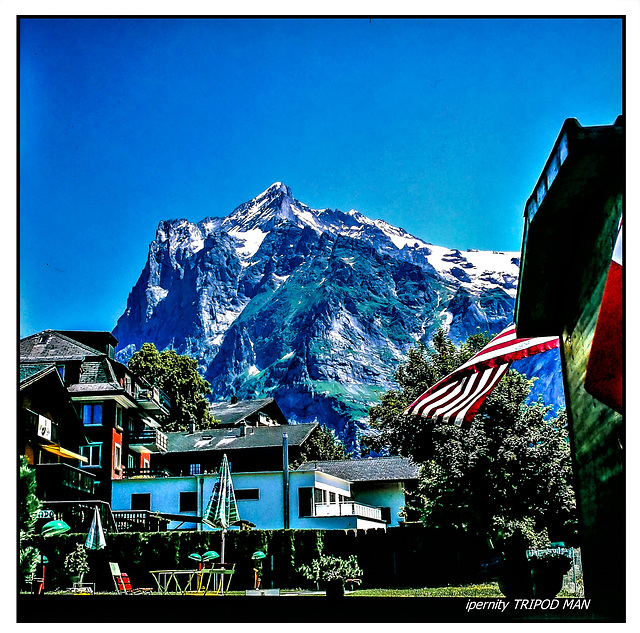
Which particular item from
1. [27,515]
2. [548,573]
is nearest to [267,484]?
[27,515]

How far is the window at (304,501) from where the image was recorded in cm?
2750

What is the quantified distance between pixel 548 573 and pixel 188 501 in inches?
871

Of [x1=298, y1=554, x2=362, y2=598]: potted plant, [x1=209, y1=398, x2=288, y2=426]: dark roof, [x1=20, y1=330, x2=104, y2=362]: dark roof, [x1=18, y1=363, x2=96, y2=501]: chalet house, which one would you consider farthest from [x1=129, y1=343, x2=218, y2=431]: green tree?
[x1=298, y1=554, x2=362, y2=598]: potted plant

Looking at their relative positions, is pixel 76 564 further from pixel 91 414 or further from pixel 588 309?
pixel 588 309

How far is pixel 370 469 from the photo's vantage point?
109 feet

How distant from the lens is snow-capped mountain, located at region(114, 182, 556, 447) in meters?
63.1

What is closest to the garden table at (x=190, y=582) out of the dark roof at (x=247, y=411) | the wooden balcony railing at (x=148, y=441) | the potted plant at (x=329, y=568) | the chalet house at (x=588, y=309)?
the potted plant at (x=329, y=568)

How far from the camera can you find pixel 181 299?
79.1 meters

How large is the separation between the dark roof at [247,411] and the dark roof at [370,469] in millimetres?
6715

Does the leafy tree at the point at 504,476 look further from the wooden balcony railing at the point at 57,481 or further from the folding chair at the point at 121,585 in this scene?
the wooden balcony railing at the point at 57,481

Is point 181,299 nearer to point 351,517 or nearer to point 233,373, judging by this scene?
point 233,373

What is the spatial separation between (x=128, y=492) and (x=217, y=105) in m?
18.9

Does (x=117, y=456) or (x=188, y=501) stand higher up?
(x=117, y=456)
